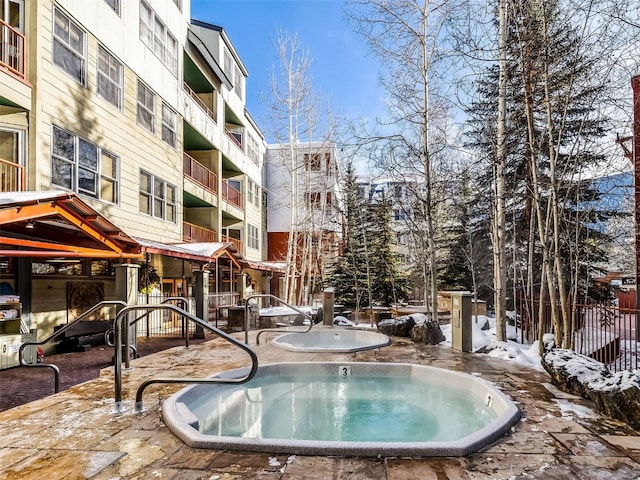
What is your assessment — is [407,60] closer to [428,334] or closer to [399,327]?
[399,327]

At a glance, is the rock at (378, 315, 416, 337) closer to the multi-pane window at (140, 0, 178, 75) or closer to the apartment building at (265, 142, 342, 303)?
the apartment building at (265, 142, 342, 303)

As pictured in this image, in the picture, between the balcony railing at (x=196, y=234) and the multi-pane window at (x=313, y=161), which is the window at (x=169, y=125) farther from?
the multi-pane window at (x=313, y=161)

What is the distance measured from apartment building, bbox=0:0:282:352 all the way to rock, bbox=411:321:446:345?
241 inches

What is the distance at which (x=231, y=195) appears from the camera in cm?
2064

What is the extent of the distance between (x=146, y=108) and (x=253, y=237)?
39.0 feet

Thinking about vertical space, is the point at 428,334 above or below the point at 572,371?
below

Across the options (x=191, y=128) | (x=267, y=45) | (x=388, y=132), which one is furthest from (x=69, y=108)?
(x=267, y=45)

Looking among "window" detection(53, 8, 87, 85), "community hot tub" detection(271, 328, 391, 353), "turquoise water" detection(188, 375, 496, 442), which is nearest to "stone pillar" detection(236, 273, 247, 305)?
"community hot tub" detection(271, 328, 391, 353)

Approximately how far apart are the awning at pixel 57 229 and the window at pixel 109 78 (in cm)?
450

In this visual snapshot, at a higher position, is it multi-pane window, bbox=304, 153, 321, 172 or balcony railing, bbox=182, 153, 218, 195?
multi-pane window, bbox=304, 153, 321, 172

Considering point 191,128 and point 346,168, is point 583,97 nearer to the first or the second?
point 191,128

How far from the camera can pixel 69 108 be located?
Answer: 9219 mm

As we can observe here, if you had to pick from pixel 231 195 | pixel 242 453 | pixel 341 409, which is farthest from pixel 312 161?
pixel 242 453

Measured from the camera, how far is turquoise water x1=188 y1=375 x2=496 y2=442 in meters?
4.93
